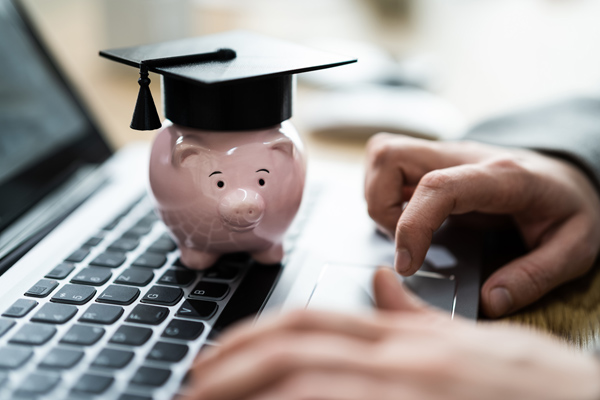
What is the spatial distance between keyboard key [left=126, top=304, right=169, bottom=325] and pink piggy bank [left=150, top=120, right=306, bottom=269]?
67mm

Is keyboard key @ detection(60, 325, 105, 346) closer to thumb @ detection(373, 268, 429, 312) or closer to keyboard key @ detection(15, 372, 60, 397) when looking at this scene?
Result: keyboard key @ detection(15, 372, 60, 397)

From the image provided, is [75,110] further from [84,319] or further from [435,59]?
[435,59]

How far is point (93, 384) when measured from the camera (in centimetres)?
35

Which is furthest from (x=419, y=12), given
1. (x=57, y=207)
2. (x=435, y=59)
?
(x=57, y=207)

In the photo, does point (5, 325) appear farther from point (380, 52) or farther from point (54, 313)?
point (380, 52)

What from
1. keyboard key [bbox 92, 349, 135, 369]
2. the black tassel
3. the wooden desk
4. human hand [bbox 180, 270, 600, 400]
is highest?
the black tassel

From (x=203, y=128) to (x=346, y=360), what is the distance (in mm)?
218

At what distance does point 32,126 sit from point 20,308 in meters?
0.32

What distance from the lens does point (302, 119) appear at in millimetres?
985

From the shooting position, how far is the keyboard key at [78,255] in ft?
1.64

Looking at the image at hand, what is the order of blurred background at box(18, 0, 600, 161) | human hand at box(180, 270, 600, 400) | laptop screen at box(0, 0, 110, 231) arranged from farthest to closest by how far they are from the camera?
blurred background at box(18, 0, 600, 161) → laptop screen at box(0, 0, 110, 231) → human hand at box(180, 270, 600, 400)

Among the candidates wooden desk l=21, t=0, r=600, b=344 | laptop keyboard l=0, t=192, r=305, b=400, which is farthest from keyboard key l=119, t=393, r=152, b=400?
wooden desk l=21, t=0, r=600, b=344

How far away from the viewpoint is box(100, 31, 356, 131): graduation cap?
0.42 m

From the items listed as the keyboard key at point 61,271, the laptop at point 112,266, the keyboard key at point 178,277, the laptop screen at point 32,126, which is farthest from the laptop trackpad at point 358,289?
the laptop screen at point 32,126
